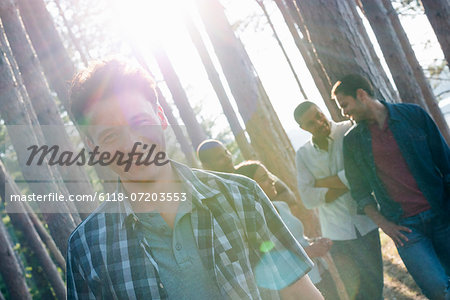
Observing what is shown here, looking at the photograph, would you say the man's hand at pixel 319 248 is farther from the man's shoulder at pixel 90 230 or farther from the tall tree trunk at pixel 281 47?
the tall tree trunk at pixel 281 47

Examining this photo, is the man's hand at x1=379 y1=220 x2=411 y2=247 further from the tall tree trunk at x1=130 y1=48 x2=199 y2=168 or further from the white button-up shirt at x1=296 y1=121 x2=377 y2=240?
the tall tree trunk at x1=130 y1=48 x2=199 y2=168

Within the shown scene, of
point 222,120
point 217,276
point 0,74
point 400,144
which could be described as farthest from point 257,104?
point 222,120

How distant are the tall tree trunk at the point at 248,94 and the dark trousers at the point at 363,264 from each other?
6.20 ft

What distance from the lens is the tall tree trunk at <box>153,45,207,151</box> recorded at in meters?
10.5

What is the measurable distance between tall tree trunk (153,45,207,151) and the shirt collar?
9144 millimetres

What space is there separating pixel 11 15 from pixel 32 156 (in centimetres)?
216

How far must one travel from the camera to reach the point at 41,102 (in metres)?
5.54

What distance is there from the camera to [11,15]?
18.1ft

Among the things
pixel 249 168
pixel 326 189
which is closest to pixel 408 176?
pixel 326 189

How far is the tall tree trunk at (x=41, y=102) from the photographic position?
17.6ft

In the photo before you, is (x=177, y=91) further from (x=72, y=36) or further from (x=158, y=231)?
(x=158, y=231)

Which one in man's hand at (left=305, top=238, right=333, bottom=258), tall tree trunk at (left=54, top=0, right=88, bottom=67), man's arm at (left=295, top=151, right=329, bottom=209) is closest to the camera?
man's hand at (left=305, top=238, right=333, bottom=258)

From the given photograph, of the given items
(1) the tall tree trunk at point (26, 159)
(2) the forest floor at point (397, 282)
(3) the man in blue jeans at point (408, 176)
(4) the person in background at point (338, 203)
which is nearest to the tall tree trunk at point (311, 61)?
(4) the person in background at point (338, 203)

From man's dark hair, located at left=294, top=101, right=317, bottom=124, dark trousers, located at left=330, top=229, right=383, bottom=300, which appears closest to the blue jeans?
dark trousers, located at left=330, top=229, right=383, bottom=300
